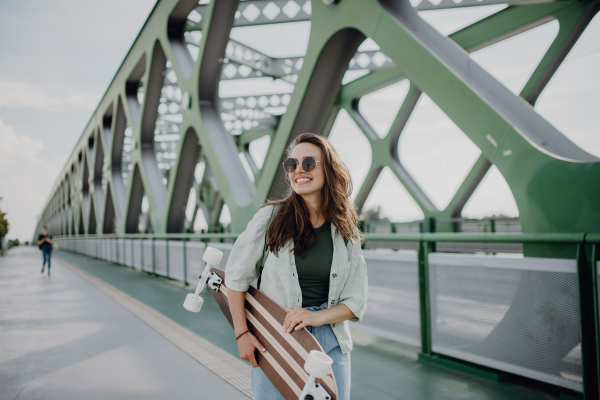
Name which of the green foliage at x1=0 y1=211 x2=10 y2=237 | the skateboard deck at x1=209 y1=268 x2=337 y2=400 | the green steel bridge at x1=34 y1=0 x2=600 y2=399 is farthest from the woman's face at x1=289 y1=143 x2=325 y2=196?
the green foliage at x1=0 y1=211 x2=10 y2=237

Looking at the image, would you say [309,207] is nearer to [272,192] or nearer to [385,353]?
[385,353]

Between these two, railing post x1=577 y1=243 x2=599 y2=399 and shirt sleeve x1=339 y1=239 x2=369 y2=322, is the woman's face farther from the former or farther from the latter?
railing post x1=577 y1=243 x2=599 y2=399

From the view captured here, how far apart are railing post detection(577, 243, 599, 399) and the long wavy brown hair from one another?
1811mm

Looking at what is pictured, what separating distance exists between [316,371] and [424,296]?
273 centimetres

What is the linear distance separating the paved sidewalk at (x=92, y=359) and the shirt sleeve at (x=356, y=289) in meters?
1.85

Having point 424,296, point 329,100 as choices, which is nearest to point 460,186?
point 329,100

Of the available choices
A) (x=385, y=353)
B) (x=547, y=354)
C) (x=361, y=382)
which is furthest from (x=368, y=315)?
(x=547, y=354)

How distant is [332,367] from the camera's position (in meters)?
1.82

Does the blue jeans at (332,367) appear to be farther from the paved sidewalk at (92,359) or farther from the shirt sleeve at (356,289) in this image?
the paved sidewalk at (92,359)

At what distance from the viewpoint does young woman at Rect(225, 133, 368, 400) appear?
5.91ft

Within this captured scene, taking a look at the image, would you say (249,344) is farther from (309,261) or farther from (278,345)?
(309,261)

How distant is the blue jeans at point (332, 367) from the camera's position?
5.98ft

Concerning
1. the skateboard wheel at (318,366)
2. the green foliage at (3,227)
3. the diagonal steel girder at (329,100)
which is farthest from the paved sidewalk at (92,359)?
the green foliage at (3,227)

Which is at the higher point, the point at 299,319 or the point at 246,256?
the point at 246,256
